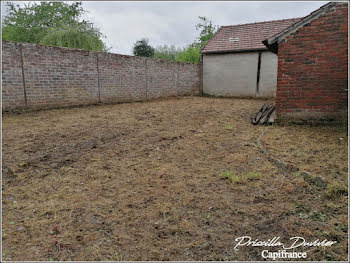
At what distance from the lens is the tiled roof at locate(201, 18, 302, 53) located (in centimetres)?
1362

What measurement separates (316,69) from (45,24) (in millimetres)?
16968

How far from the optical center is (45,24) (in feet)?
50.2

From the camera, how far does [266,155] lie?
400 cm

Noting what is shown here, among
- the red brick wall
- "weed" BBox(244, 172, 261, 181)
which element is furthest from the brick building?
"weed" BBox(244, 172, 261, 181)

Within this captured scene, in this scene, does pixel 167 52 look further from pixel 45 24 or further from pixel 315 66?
pixel 315 66

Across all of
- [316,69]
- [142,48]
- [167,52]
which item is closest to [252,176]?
[316,69]

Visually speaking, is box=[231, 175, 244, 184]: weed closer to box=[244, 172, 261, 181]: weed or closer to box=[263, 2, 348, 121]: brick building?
box=[244, 172, 261, 181]: weed

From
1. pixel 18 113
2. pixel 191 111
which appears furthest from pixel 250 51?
pixel 18 113

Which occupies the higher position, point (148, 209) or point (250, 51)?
point (250, 51)

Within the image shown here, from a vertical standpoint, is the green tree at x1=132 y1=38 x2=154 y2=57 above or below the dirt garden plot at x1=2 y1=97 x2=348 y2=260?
above

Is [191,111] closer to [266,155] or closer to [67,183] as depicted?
[266,155]

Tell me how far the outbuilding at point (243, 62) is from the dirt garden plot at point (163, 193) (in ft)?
28.5

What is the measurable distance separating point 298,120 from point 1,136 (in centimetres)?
691

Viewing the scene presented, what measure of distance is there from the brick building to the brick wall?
6.16 metres
